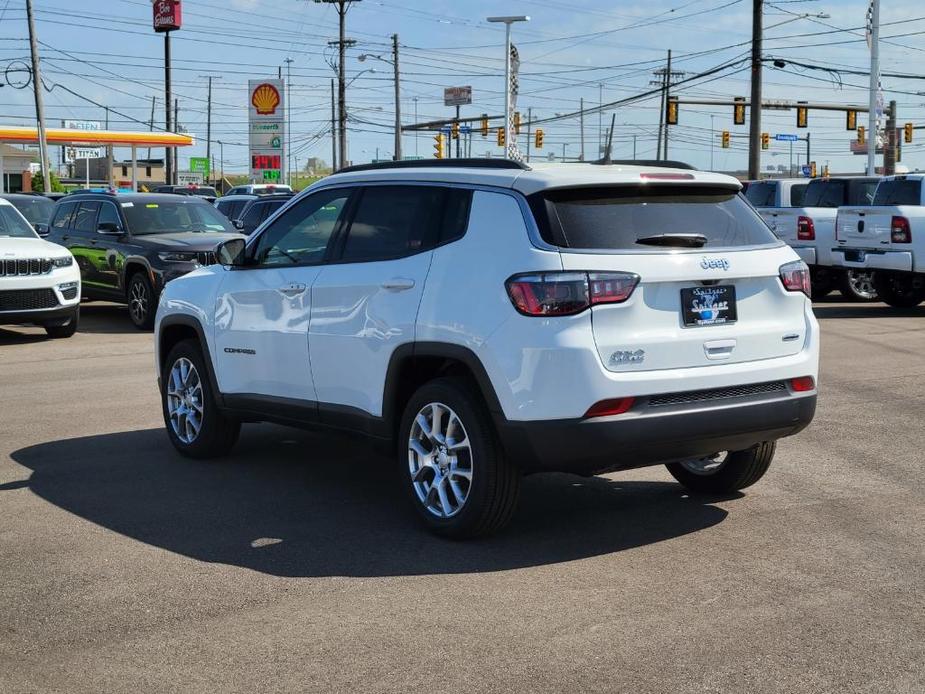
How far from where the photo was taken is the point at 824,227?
20.5 metres

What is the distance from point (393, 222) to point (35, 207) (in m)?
19.6

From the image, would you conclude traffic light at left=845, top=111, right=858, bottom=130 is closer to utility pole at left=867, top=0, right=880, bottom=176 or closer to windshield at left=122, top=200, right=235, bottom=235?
utility pole at left=867, top=0, right=880, bottom=176

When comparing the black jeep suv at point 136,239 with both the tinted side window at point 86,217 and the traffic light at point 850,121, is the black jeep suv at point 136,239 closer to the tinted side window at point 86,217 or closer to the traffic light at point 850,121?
the tinted side window at point 86,217

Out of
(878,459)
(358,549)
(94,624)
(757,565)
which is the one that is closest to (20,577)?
(94,624)

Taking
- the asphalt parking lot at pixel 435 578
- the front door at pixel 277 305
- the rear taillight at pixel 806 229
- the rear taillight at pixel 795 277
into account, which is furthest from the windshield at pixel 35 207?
the rear taillight at pixel 795 277

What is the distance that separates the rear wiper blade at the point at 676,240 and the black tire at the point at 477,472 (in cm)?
108

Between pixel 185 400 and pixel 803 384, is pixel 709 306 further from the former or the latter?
pixel 185 400

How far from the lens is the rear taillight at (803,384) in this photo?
621cm

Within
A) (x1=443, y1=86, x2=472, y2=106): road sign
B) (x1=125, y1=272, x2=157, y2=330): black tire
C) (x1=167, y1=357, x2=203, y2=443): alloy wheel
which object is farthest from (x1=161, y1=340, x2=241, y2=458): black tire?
(x1=443, y1=86, x2=472, y2=106): road sign

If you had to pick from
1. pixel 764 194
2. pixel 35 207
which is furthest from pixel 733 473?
pixel 35 207

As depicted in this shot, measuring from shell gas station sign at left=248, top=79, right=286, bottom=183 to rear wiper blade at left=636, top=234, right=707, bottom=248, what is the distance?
2715 inches

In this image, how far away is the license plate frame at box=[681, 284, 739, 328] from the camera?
5.84 m

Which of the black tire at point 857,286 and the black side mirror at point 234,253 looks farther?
the black tire at point 857,286

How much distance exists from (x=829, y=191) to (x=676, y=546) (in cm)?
1635
